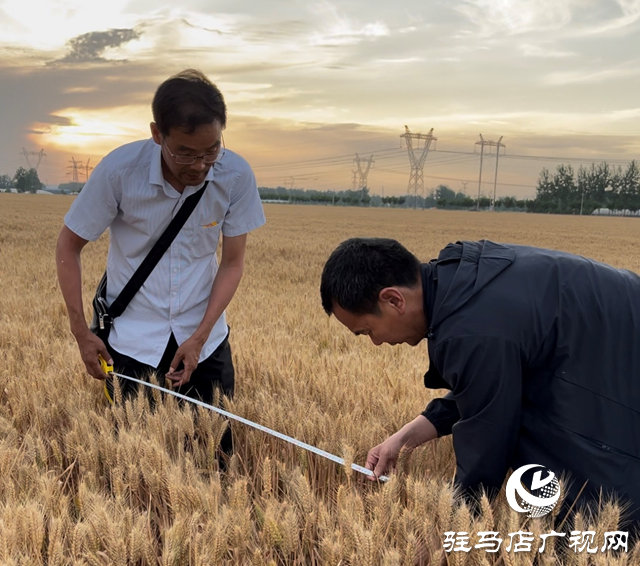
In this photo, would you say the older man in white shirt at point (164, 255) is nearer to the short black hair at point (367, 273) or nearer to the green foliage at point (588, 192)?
the short black hair at point (367, 273)

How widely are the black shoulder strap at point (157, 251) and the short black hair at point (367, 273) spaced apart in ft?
4.35

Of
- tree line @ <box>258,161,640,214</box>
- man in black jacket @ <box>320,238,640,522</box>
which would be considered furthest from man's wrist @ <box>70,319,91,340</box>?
tree line @ <box>258,161,640,214</box>

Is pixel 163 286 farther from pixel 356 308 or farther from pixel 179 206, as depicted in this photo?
pixel 356 308

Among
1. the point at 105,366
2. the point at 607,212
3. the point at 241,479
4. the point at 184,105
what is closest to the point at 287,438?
the point at 241,479

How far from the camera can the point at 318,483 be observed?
101 inches

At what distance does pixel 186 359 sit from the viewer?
3.23 meters

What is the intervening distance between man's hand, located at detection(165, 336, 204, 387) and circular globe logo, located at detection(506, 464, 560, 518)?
177 cm

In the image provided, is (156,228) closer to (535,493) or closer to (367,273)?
(367,273)

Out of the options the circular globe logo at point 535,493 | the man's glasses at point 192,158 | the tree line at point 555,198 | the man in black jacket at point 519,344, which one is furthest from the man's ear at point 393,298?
the tree line at point 555,198

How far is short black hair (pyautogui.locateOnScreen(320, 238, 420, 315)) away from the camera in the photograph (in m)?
2.11

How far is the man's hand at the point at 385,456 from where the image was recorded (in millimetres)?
2395

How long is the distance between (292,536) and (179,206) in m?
1.93

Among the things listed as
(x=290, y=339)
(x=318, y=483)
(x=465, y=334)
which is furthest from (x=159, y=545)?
(x=290, y=339)

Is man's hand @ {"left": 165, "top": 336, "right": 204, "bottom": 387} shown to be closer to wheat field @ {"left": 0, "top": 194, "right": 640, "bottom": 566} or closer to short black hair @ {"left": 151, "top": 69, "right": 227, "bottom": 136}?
wheat field @ {"left": 0, "top": 194, "right": 640, "bottom": 566}
